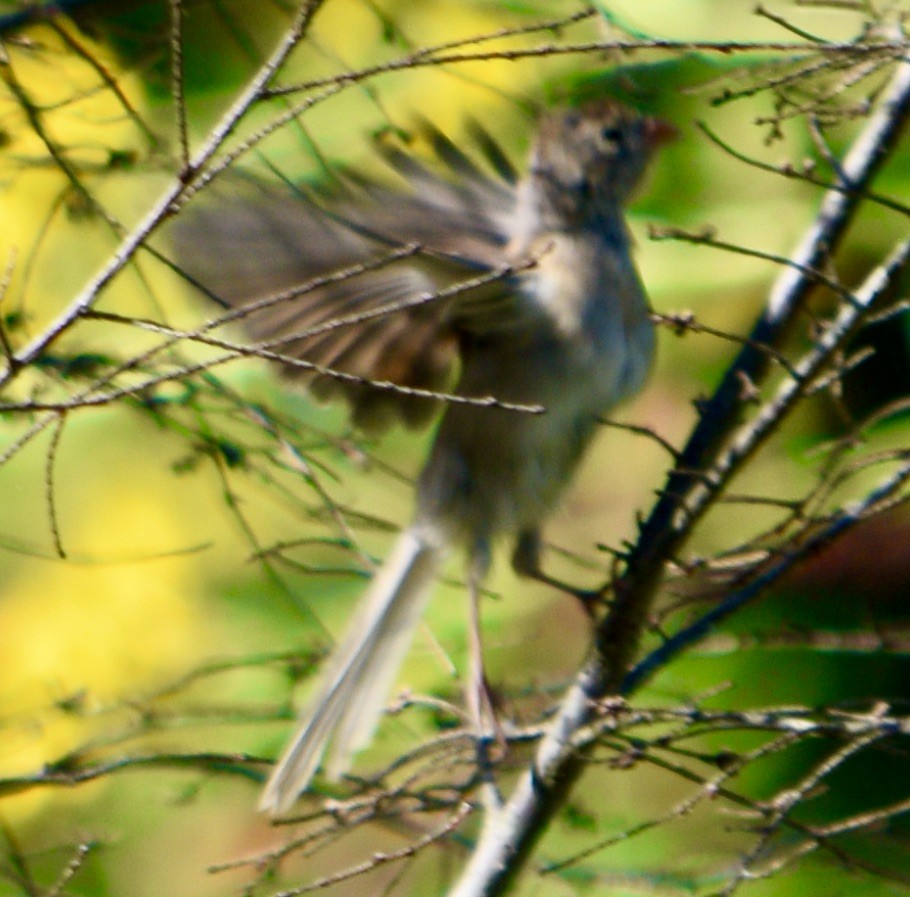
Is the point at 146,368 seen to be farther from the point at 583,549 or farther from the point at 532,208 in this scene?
the point at 583,549

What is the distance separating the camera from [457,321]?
3355 millimetres

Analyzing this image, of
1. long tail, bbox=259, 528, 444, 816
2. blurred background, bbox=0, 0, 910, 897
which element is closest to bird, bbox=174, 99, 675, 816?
long tail, bbox=259, 528, 444, 816

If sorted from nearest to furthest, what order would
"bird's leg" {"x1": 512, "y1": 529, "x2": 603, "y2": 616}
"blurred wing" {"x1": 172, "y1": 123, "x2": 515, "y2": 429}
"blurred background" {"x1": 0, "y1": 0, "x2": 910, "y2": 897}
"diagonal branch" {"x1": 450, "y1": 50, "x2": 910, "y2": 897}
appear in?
"diagonal branch" {"x1": 450, "y1": 50, "x2": 910, "y2": 897}, "blurred wing" {"x1": 172, "y1": 123, "x2": 515, "y2": 429}, "bird's leg" {"x1": 512, "y1": 529, "x2": 603, "y2": 616}, "blurred background" {"x1": 0, "y1": 0, "x2": 910, "y2": 897}

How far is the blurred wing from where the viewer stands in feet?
9.14

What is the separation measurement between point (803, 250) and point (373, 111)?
2518 millimetres

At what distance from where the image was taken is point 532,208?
3.47 meters

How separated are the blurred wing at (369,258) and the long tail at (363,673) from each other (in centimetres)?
36

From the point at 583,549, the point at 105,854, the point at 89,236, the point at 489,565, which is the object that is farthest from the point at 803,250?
the point at 105,854

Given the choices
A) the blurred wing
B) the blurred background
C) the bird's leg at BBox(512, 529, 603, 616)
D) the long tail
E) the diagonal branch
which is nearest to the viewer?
the diagonal branch

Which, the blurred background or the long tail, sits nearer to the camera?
the long tail

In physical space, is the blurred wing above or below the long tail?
above

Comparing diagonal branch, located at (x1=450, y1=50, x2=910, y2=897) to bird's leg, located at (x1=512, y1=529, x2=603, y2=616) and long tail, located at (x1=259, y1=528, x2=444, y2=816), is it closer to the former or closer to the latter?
long tail, located at (x1=259, y1=528, x2=444, y2=816)

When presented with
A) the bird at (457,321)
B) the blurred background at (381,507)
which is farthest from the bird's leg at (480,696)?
the blurred background at (381,507)

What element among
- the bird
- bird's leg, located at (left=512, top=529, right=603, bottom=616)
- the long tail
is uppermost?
the bird
